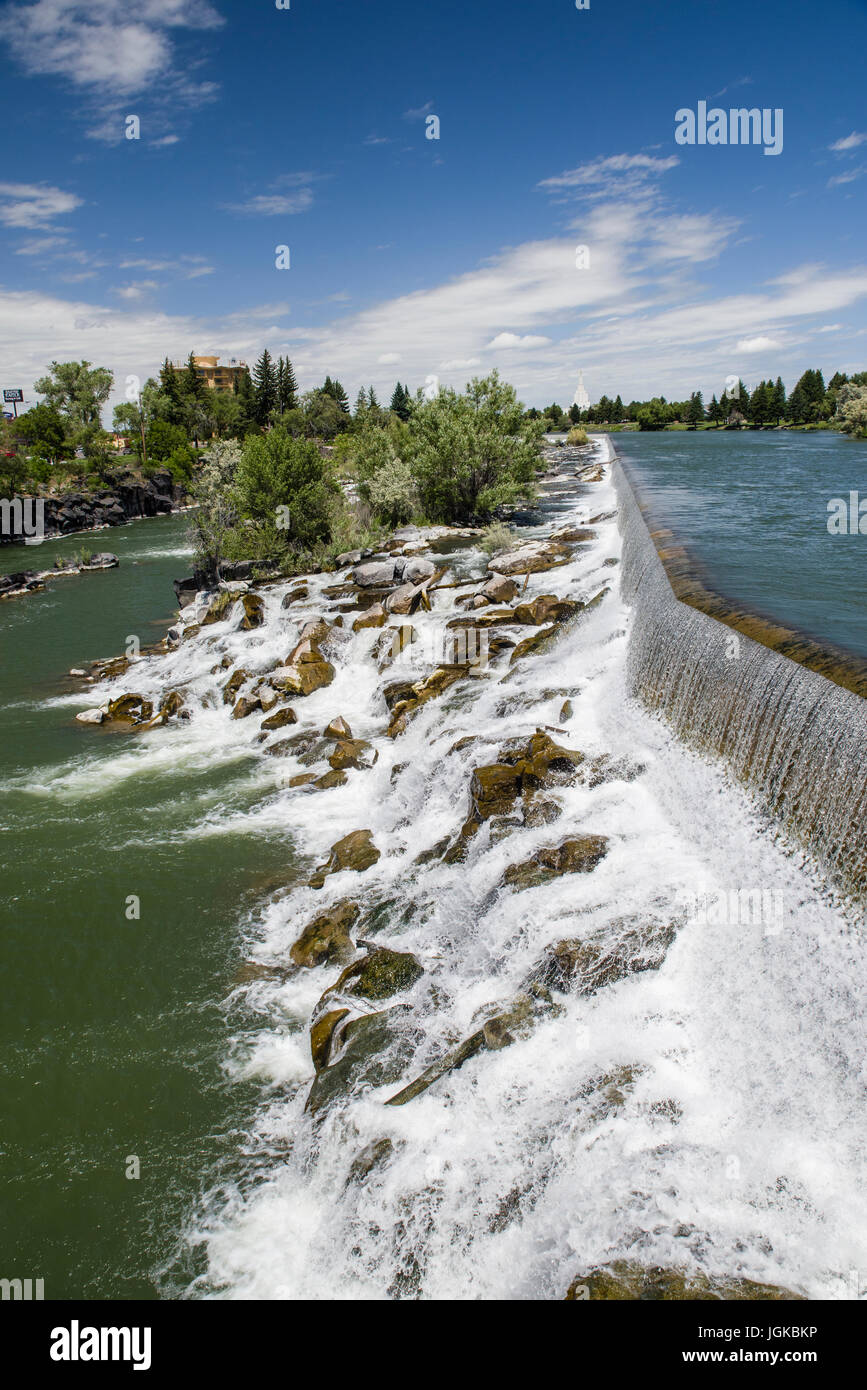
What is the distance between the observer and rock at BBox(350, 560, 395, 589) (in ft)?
85.1

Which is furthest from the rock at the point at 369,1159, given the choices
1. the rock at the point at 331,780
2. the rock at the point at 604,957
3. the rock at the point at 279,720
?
the rock at the point at 279,720

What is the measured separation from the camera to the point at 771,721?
Result: 9539 millimetres

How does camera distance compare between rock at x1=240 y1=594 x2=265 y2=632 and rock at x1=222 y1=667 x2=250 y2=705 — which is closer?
rock at x1=222 y1=667 x2=250 y2=705

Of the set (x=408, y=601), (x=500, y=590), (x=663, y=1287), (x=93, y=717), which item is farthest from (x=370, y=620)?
(x=663, y=1287)

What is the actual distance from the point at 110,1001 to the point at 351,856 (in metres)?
4.14

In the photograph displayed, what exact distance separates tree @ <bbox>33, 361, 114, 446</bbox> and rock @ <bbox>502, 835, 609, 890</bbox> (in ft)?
297

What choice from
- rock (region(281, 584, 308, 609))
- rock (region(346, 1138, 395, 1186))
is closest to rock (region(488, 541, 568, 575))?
rock (region(281, 584, 308, 609))

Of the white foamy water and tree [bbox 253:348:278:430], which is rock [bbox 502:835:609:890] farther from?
tree [bbox 253:348:278:430]

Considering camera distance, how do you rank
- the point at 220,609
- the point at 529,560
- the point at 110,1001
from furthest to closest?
the point at 220,609
the point at 529,560
the point at 110,1001

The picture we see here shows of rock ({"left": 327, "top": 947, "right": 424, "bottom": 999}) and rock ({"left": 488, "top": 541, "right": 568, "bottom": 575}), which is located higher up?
rock ({"left": 488, "top": 541, "right": 568, "bottom": 575})

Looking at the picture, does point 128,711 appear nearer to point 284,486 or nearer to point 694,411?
point 284,486

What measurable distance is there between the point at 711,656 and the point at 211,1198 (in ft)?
30.7
